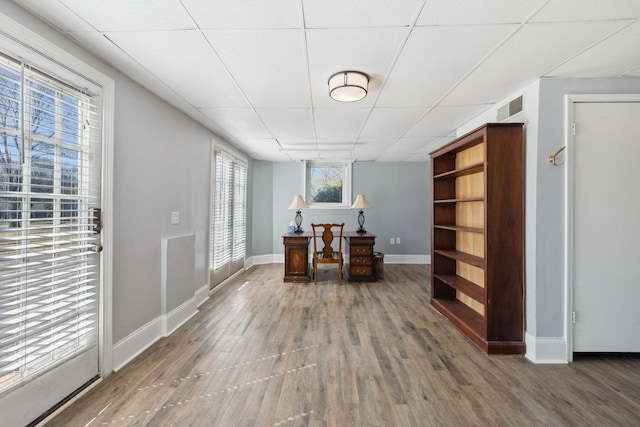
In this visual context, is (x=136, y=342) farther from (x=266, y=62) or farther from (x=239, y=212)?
(x=239, y=212)

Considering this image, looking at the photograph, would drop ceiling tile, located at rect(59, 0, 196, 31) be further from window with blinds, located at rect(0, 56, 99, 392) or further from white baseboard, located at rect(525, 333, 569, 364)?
white baseboard, located at rect(525, 333, 569, 364)

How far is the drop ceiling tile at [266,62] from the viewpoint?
163 cm

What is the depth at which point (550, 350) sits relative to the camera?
2.13 meters

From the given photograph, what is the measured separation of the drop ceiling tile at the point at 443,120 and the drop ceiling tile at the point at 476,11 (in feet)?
4.32

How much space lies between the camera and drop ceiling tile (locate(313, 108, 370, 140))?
2848mm

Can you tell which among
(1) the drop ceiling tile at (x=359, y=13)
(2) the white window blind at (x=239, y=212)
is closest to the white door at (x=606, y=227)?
(1) the drop ceiling tile at (x=359, y=13)

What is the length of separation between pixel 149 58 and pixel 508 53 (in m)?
2.51

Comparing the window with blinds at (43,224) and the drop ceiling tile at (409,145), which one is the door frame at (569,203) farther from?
the window with blinds at (43,224)

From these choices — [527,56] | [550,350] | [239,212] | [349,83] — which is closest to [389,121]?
[349,83]

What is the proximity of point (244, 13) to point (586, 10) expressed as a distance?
6.04 feet

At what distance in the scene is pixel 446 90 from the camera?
2336 mm

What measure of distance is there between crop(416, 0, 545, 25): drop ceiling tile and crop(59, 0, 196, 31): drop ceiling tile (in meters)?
1.34

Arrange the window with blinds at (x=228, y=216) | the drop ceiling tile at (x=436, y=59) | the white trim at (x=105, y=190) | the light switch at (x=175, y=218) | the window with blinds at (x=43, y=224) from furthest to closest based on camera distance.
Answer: the window with blinds at (x=228, y=216), the light switch at (x=175, y=218), the white trim at (x=105, y=190), the drop ceiling tile at (x=436, y=59), the window with blinds at (x=43, y=224)

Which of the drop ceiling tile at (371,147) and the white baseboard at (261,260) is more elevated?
the drop ceiling tile at (371,147)
